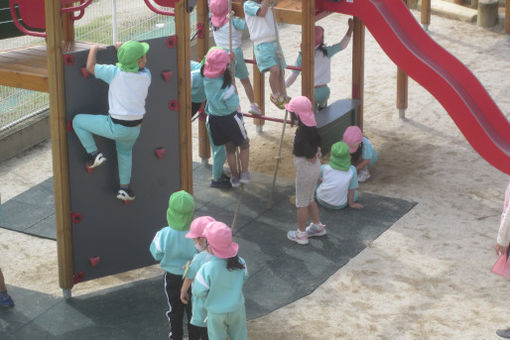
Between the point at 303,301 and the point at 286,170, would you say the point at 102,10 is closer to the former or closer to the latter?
the point at 286,170

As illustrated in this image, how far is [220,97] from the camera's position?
10.1 m

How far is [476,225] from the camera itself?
32.4ft

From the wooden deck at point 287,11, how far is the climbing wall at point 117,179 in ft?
8.91

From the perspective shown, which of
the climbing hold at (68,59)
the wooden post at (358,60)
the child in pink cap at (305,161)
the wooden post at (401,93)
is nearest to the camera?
the climbing hold at (68,59)

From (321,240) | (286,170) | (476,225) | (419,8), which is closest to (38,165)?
(286,170)

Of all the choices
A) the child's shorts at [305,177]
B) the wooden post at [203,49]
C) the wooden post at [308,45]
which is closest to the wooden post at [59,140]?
the child's shorts at [305,177]

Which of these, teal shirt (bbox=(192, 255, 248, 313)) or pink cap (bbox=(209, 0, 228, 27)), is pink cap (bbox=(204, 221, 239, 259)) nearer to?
teal shirt (bbox=(192, 255, 248, 313))

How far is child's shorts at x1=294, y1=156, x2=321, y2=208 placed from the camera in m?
9.25

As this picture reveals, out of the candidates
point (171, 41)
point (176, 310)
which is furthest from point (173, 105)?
point (176, 310)

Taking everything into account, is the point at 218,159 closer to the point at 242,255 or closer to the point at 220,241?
the point at 242,255

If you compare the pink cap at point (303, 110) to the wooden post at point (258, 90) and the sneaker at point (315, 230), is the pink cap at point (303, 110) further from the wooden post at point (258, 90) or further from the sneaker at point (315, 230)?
the wooden post at point (258, 90)

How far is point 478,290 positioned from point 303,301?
1.48 metres

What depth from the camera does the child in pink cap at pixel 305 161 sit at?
9219 mm

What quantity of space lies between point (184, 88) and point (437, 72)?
312 cm
